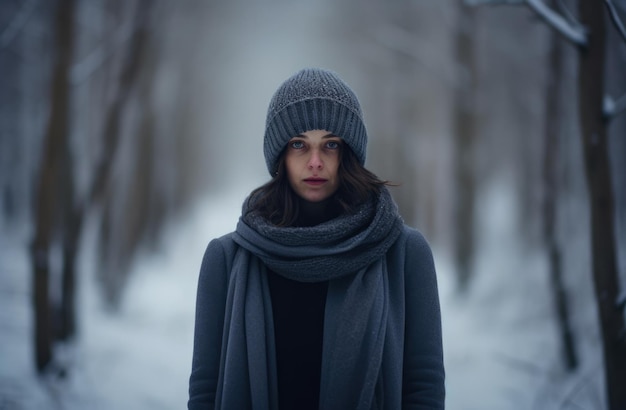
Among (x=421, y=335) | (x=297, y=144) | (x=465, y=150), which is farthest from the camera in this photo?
(x=465, y=150)

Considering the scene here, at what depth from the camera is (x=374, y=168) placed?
52.0 feet

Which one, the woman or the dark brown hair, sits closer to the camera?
the woman

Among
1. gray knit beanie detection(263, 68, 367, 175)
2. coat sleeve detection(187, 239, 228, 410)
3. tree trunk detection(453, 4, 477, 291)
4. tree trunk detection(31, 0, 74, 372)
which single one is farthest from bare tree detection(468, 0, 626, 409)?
tree trunk detection(453, 4, 477, 291)

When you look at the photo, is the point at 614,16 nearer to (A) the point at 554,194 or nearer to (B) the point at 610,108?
(B) the point at 610,108

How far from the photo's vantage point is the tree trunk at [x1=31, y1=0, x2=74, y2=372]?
211 inches

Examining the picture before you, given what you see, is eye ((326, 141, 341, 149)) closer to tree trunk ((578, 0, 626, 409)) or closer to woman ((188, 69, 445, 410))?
woman ((188, 69, 445, 410))

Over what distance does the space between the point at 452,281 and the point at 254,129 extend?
37852 millimetres

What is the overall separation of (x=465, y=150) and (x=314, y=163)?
8358 millimetres

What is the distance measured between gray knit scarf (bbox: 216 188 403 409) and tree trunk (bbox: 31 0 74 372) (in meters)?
4.27

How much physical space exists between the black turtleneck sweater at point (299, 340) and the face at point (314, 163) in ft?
1.24

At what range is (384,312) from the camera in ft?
6.06

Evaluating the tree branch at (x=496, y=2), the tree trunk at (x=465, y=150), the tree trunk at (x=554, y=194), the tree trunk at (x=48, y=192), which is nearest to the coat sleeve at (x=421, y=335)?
the tree branch at (x=496, y=2)

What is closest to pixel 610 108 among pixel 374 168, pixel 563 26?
pixel 563 26

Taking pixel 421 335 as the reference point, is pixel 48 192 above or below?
above
